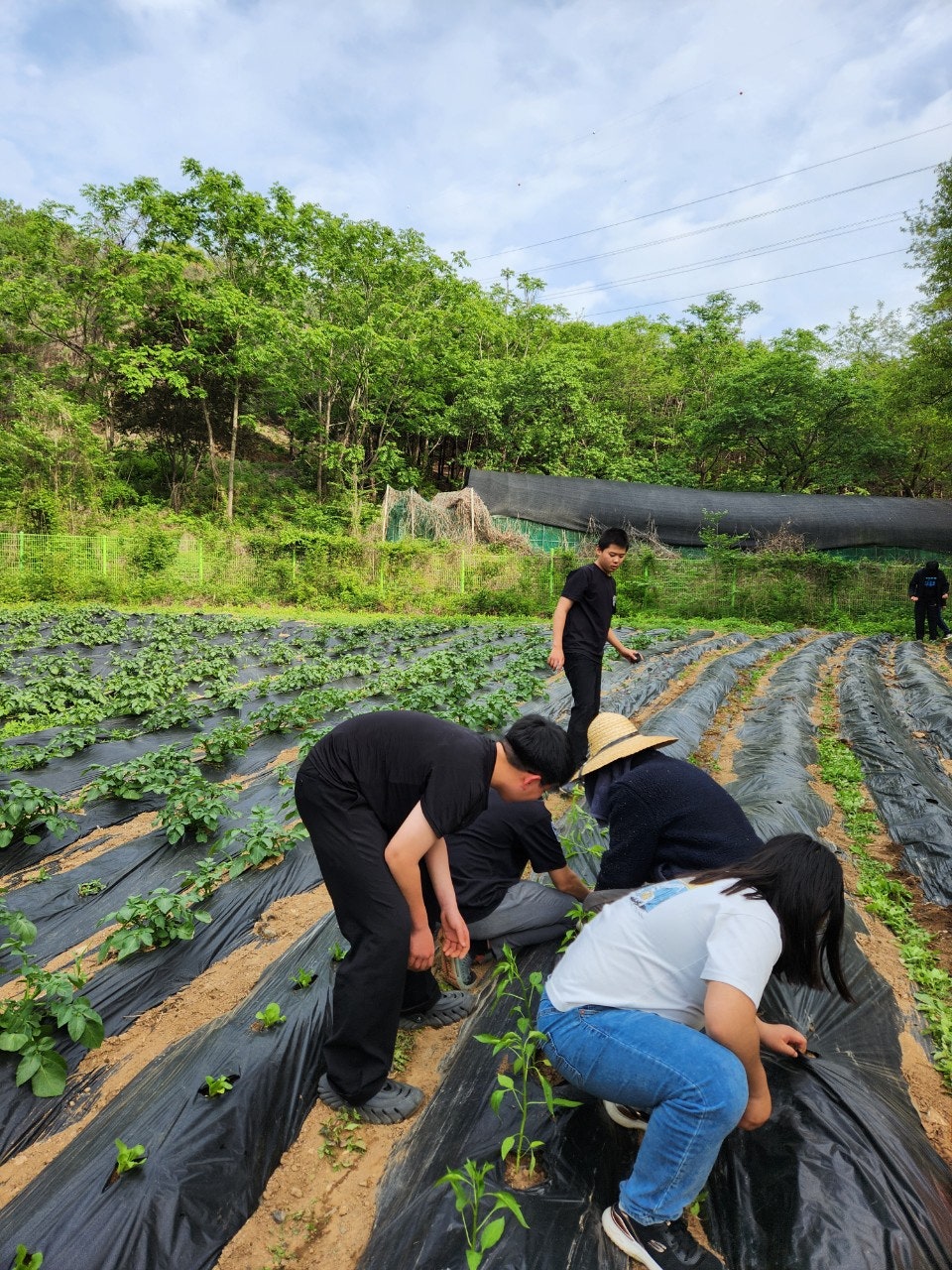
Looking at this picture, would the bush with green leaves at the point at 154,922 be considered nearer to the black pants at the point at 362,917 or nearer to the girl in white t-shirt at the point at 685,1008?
the black pants at the point at 362,917

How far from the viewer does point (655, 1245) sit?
1655 millimetres

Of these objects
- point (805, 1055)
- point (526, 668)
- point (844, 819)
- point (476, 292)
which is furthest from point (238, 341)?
point (805, 1055)

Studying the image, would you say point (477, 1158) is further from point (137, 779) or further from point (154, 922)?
point (137, 779)

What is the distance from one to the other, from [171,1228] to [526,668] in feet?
25.7

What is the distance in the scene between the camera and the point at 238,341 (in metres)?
23.8

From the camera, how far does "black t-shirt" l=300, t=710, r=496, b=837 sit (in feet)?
6.66

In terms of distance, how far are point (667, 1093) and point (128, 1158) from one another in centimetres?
150

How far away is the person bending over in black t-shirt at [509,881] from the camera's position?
2.93m

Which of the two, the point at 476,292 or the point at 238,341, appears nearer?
the point at 238,341

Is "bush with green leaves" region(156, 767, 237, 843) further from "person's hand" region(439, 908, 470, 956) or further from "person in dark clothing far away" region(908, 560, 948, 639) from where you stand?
"person in dark clothing far away" region(908, 560, 948, 639)

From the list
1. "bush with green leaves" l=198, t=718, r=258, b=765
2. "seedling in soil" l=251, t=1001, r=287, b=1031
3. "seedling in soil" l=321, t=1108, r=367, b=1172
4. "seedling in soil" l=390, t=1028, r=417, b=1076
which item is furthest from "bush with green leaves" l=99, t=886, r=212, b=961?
"bush with green leaves" l=198, t=718, r=258, b=765

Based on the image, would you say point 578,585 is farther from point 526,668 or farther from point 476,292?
point 476,292

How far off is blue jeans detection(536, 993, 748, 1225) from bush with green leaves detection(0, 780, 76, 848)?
355 centimetres

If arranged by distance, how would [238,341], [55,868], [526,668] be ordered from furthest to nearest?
[238,341] → [526,668] → [55,868]
